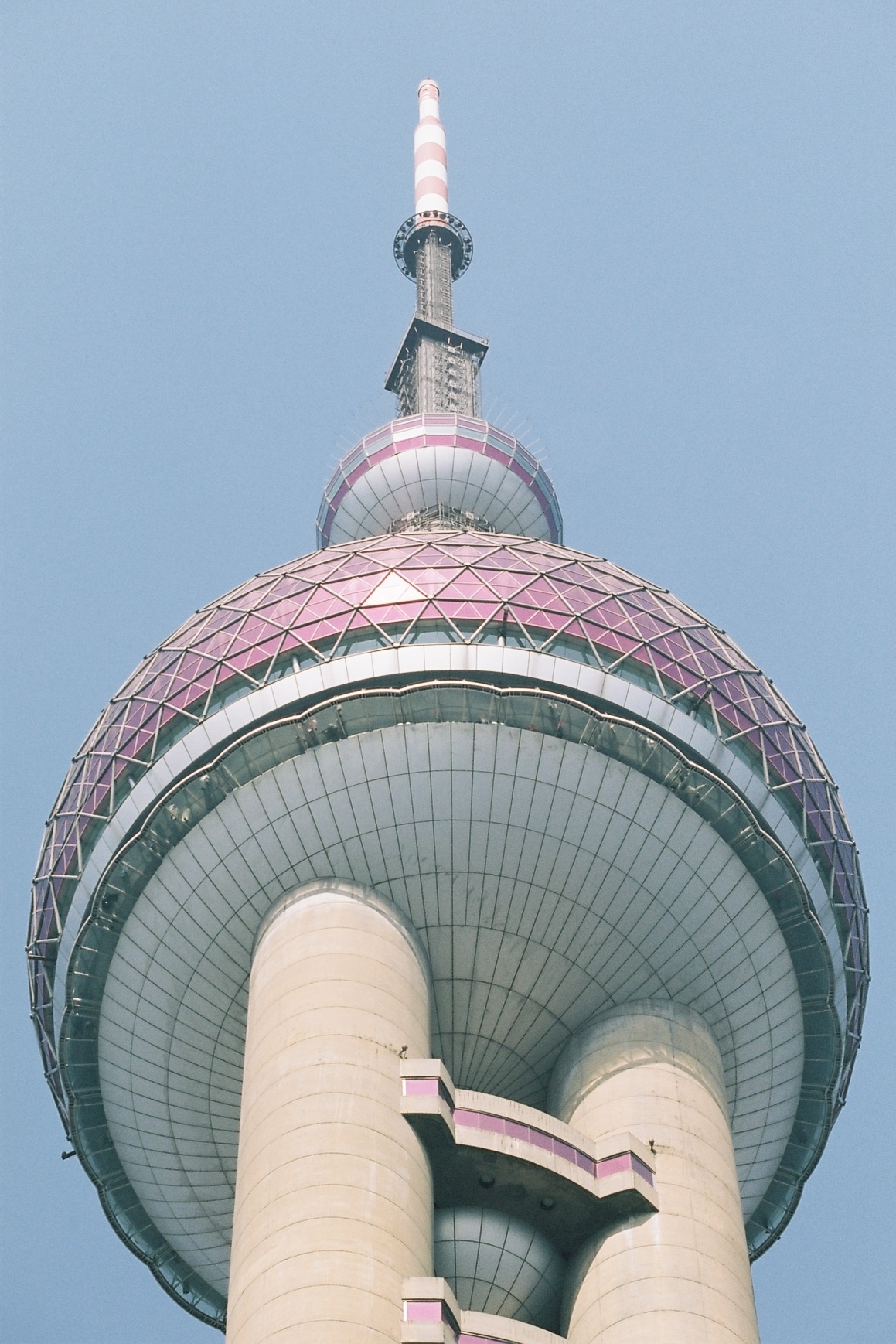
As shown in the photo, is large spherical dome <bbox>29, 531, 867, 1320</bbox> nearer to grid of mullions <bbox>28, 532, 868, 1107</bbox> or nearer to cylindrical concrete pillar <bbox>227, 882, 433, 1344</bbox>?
grid of mullions <bbox>28, 532, 868, 1107</bbox>

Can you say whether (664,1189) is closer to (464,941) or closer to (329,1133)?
(464,941)

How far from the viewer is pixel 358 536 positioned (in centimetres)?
8256

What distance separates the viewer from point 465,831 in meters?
52.2

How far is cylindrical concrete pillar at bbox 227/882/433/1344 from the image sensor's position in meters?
42.9

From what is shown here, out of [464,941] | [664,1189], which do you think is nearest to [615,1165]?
[664,1189]

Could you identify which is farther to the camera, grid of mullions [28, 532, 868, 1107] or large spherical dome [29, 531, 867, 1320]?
grid of mullions [28, 532, 868, 1107]

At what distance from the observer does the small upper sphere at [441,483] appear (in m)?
81.8

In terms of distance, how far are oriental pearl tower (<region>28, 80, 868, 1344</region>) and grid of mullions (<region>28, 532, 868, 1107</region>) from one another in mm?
147

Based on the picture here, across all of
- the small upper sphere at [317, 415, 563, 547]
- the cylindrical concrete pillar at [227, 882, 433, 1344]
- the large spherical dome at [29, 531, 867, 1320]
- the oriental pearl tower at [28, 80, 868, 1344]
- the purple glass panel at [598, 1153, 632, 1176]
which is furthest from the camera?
the small upper sphere at [317, 415, 563, 547]

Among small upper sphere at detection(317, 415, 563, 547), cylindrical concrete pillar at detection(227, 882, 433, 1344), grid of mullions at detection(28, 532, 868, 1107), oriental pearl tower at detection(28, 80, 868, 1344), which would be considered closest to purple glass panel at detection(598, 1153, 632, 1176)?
oriental pearl tower at detection(28, 80, 868, 1344)

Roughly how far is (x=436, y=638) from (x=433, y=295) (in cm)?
4582

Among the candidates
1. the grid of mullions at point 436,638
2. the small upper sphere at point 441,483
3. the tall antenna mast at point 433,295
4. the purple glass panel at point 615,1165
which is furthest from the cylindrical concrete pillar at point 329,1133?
the tall antenna mast at point 433,295

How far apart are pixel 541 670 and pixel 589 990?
32.7 feet

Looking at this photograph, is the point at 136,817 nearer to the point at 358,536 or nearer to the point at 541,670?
the point at 541,670
